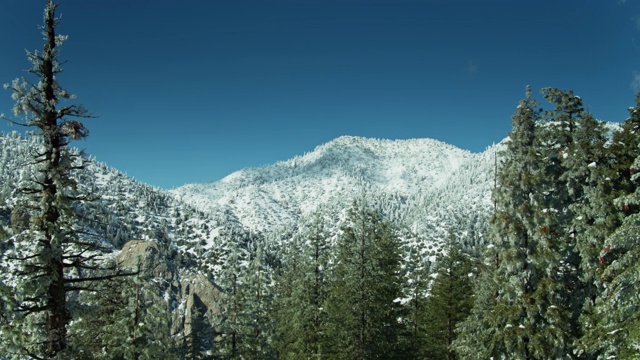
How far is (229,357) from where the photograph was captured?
2380 centimetres

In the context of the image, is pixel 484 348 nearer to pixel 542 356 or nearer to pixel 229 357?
pixel 542 356

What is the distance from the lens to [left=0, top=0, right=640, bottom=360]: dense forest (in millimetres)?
10281

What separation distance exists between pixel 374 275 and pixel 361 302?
6.03 feet

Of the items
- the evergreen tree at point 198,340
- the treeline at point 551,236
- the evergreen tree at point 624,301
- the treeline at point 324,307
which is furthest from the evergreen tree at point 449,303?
the evergreen tree at point 624,301

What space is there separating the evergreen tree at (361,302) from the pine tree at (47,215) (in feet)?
57.4

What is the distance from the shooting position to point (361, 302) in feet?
82.5

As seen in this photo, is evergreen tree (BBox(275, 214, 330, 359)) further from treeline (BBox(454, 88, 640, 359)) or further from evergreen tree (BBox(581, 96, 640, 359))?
evergreen tree (BBox(581, 96, 640, 359))

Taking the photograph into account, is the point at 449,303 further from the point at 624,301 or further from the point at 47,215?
the point at 47,215

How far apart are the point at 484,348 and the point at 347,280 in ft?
31.1

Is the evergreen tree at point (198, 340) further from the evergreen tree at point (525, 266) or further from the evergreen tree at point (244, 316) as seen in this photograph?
the evergreen tree at point (525, 266)

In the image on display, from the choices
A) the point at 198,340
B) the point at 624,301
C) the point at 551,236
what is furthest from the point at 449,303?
the point at 624,301

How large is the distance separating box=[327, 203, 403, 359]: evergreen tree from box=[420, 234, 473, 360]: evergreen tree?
8.38 metres

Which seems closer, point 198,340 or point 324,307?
point 198,340

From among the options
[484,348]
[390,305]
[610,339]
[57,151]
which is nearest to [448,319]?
[390,305]
